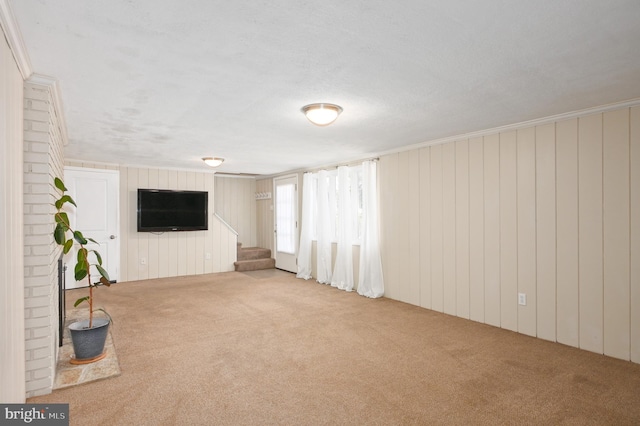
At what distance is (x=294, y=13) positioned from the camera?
5.77 ft

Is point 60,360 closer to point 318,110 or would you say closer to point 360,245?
point 318,110

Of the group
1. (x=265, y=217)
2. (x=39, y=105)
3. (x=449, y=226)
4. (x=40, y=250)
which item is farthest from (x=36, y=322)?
(x=265, y=217)

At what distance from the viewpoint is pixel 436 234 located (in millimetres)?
4848

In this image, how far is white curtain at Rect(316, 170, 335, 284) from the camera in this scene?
21.8 ft

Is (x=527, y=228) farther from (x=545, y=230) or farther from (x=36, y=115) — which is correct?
(x=36, y=115)

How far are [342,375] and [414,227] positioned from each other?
274 centimetres

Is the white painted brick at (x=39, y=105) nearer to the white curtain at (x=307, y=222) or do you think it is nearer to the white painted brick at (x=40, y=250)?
the white painted brick at (x=40, y=250)

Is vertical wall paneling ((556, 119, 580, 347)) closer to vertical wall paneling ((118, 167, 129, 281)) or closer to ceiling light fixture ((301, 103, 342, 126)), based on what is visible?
ceiling light fixture ((301, 103, 342, 126))

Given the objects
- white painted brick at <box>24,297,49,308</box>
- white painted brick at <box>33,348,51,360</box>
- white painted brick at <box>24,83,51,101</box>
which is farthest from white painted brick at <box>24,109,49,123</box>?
white painted brick at <box>33,348,51,360</box>

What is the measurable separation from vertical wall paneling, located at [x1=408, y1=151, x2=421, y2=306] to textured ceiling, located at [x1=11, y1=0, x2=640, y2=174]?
3.56ft

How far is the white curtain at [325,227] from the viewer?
6.66m

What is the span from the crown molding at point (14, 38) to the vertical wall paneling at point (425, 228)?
432 centimetres

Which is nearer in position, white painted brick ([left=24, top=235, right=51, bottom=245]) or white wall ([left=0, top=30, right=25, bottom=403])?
white wall ([left=0, top=30, right=25, bottom=403])

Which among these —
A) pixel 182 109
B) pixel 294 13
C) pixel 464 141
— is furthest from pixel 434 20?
pixel 464 141
